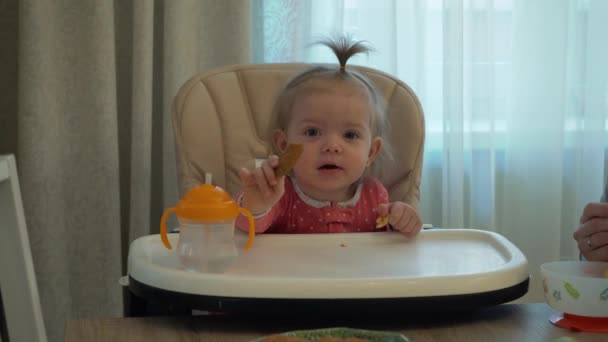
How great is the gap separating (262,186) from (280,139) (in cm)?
34

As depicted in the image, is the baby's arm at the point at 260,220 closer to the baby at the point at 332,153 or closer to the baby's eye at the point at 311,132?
the baby at the point at 332,153

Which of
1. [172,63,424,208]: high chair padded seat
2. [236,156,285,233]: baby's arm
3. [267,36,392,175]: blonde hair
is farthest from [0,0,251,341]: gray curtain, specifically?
[236,156,285,233]: baby's arm

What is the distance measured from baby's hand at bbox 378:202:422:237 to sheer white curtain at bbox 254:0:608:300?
0.87m

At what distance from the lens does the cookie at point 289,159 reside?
3.63ft

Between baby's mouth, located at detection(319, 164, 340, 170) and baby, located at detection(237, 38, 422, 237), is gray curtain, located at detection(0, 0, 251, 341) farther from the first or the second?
baby's mouth, located at detection(319, 164, 340, 170)

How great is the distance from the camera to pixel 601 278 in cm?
102

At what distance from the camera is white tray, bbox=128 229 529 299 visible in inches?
39.6

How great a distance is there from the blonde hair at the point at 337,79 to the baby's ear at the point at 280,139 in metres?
0.01

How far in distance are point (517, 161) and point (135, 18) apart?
48.8 inches

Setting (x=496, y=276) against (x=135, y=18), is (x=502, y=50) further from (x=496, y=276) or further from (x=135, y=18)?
(x=496, y=276)

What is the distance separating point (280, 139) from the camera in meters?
1.57

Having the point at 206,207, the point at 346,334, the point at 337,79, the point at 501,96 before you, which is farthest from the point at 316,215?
the point at 501,96

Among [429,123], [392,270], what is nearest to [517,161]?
[429,123]

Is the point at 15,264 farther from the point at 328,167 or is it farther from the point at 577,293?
the point at 577,293
